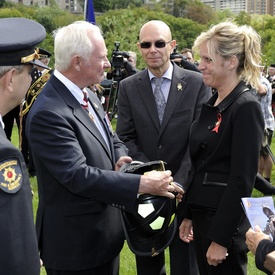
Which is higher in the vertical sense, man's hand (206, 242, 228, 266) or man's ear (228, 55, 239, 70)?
man's ear (228, 55, 239, 70)

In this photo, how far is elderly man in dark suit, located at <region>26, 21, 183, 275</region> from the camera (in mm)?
2793

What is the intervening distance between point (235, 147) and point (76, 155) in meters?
0.89

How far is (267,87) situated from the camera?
805 centimetres

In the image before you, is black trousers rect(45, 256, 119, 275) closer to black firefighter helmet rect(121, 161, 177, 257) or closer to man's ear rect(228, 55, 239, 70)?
black firefighter helmet rect(121, 161, 177, 257)

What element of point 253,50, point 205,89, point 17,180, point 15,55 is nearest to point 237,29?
point 253,50

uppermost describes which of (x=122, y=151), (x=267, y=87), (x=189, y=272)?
(x=122, y=151)

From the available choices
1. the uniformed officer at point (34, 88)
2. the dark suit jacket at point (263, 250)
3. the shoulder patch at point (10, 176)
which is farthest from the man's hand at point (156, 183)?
the uniformed officer at point (34, 88)

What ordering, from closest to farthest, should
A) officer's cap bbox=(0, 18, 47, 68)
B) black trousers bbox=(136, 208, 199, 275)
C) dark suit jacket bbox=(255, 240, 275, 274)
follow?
1. officer's cap bbox=(0, 18, 47, 68)
2. dark suit jacket bbox=(255, 240, 275, 274)
3. black trousers bbox=(136, 208, 199, 275)

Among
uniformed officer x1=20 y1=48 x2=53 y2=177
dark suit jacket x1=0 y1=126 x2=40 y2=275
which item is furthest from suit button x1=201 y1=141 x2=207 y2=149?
uniformed officer x1=20 y1=48 x2=53 y2=177

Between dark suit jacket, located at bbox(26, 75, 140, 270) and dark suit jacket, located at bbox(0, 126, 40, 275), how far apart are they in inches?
28.3

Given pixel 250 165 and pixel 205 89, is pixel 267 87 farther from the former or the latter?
pixel 250 165

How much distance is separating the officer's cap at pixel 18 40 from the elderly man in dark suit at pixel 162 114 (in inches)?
65.9

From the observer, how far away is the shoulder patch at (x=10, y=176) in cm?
196

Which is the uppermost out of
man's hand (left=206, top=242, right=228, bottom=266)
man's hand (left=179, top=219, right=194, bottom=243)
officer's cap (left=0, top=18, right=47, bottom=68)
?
officer's cap (left=0, top=18, right=47, bottom=68)
